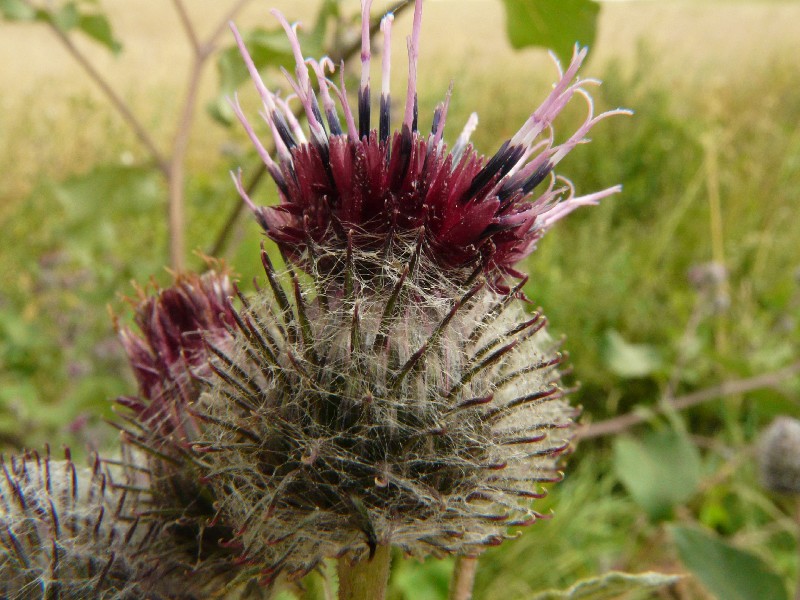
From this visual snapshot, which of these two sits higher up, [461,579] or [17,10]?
[17,10]

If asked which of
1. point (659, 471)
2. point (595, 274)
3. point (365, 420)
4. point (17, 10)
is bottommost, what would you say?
point (365, 420)

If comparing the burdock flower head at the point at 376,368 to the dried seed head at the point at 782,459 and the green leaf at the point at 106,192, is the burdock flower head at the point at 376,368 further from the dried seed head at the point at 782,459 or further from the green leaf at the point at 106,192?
the dried seed head at the point at 782,459

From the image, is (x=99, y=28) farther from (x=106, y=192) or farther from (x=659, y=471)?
(x=659, y=471)

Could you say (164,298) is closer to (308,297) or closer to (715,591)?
(308,297)

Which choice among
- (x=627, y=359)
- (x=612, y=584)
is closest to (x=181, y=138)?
(x=612, y=584)

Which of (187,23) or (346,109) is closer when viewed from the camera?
(346,109)

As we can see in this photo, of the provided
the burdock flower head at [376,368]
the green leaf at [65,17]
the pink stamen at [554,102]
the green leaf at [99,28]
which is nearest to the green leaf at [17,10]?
the green leaf at [65,17]

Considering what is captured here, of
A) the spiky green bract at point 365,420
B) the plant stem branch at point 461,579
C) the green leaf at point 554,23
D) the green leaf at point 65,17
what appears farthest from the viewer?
the green leaf at point 65,17
